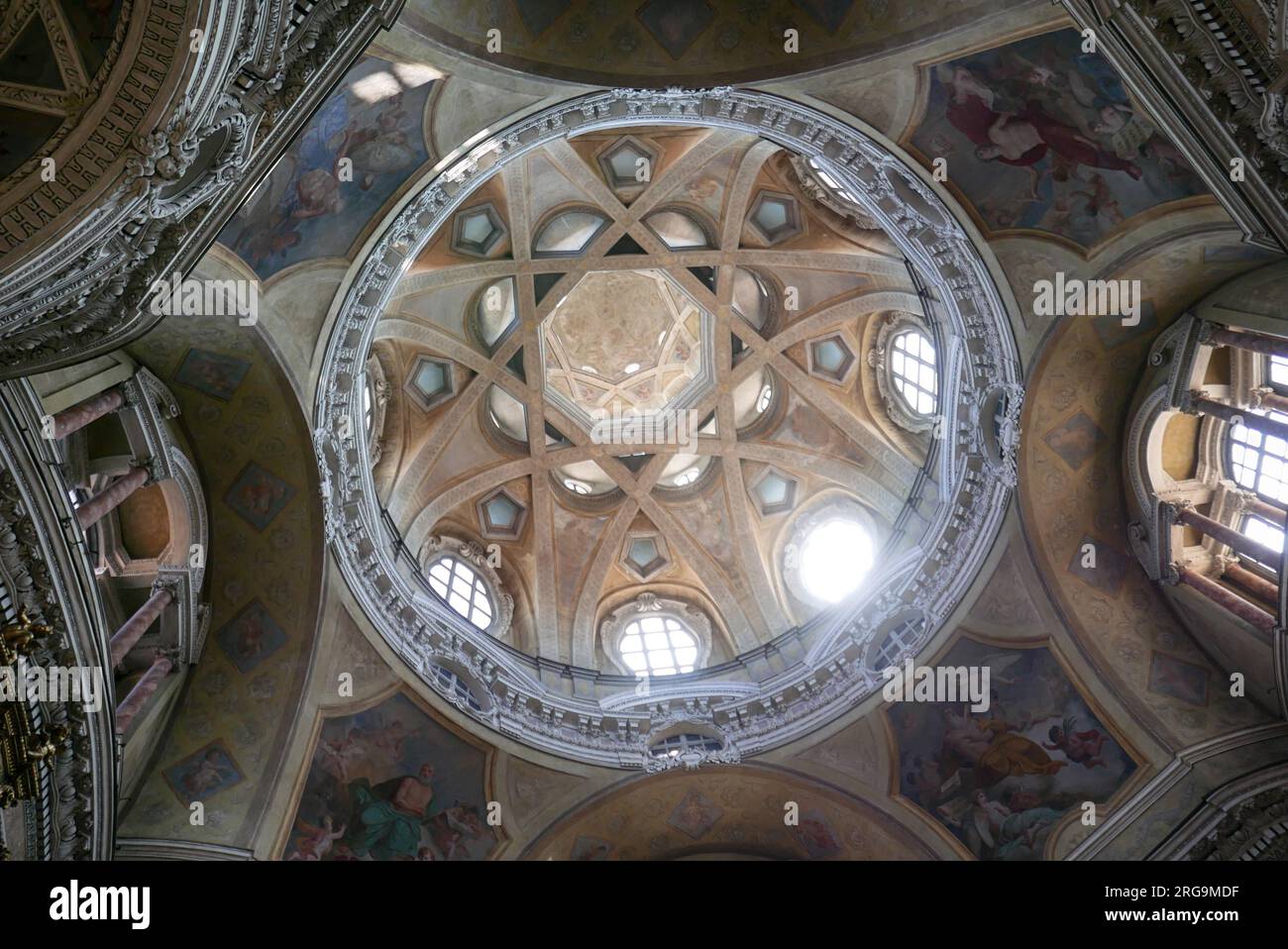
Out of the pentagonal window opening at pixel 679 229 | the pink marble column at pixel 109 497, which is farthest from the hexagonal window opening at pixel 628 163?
the pink marble column at pixel 109 497

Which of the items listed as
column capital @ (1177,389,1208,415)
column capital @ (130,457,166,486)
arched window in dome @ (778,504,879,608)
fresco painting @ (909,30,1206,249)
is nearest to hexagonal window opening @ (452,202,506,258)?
column capital @ (130,457,166,486)

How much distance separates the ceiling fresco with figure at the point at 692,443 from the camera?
46.5 ft

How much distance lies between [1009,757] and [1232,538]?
4930mm

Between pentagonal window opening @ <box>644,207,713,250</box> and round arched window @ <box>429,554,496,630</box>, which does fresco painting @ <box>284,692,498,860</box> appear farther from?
pentagonal window opening @ <box>644,207,713,250</box>

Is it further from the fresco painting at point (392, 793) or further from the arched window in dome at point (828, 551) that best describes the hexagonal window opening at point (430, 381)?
the arched window in dome at point (828, 551)

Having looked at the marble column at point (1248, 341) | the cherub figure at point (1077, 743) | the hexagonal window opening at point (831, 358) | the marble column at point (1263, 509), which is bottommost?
the cherub figure at point (1077, 743)

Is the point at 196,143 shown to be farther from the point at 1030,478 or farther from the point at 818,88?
the point at 1030,478

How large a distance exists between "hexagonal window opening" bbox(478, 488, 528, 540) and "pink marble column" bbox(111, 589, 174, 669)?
9194 millimetres

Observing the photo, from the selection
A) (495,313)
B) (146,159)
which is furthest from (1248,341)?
(495,313)

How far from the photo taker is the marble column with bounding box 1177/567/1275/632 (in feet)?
47.9

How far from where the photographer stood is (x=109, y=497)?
44.2 feet

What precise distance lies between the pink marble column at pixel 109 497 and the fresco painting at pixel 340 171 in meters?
3.09

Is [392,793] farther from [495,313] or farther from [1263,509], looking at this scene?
[1263,509]

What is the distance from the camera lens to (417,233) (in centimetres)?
1606
